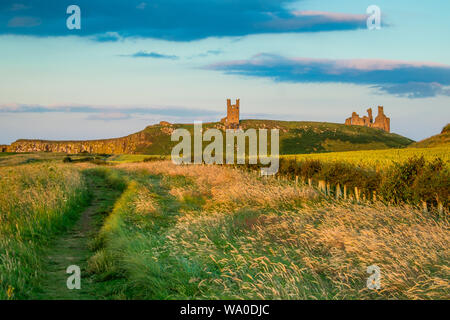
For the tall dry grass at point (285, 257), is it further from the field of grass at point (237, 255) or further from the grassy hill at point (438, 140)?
the grassy hill at point (438, 140)

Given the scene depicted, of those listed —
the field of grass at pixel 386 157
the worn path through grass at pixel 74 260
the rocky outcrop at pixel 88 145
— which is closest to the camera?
the worn path through grass at pixel 74 260

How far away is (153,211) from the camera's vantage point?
12766mm

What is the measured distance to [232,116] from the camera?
535ft

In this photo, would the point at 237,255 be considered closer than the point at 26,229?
Yes

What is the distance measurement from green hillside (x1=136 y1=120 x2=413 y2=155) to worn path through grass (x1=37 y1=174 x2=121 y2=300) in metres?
111

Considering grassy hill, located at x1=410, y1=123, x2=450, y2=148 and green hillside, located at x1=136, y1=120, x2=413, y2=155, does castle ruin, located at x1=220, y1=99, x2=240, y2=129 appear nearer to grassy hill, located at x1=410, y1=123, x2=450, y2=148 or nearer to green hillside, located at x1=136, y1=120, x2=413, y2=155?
green hillside, located at x1=136, y1=120, x2=413, y2=155

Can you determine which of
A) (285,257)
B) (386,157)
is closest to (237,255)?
(285,257)

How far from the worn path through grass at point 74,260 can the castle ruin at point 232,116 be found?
14651 cm

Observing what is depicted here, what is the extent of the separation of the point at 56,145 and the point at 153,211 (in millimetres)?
151503

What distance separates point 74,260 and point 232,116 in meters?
156

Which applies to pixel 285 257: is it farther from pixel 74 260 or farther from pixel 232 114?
pixel 232 114

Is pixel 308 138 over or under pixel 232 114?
under

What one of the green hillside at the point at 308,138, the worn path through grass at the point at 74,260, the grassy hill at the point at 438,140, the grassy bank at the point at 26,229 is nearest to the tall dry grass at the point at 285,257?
the worn path through grass at the point at 74,260

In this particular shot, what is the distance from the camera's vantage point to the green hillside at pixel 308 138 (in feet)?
415
